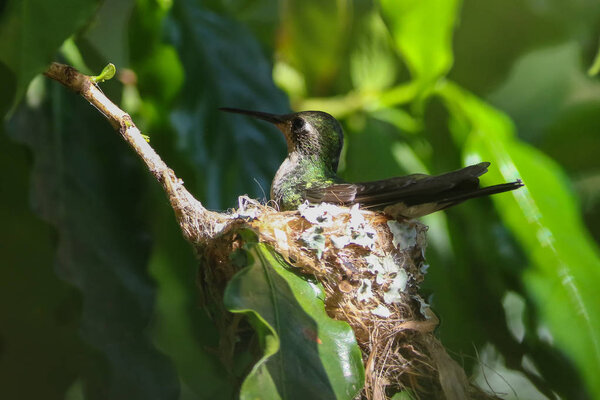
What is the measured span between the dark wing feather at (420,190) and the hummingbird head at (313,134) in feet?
0.89

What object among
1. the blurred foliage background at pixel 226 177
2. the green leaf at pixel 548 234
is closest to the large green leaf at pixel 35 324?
the blurred foliage background at pixel 226 177

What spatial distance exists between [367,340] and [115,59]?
61.7 inches

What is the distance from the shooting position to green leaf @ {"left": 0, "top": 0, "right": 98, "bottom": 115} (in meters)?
0.94

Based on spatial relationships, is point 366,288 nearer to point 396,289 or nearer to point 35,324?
point 396,289

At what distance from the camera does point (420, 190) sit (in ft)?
4.24

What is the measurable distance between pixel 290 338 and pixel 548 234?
0.80m

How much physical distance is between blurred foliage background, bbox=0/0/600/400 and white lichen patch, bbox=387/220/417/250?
10.6 inches

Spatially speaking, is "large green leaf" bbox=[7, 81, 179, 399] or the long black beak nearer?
"large green leaf" bbox=[7, 81, 179, 399]

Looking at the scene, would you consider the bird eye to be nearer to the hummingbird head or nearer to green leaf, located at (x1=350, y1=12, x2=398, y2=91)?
the hummingbird head

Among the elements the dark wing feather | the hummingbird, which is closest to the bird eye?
the hummingbird

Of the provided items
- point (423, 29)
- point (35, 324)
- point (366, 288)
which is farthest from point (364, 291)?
point (35, 324)

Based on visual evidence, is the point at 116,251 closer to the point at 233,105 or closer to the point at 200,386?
the point at 233,105

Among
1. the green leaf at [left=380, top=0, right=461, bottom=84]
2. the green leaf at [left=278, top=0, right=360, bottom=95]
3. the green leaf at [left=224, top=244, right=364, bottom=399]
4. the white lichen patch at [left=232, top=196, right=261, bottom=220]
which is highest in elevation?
the green leaf at [left=278, top=0, right=360, bottom=95]

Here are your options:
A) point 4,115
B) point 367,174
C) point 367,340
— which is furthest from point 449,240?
point 4,115
